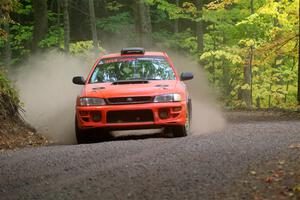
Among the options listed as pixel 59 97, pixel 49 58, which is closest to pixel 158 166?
pixel 59 97

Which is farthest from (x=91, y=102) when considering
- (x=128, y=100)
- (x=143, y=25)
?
(x=143, y=25)

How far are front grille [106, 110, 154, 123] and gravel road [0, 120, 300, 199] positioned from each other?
742 millimetres

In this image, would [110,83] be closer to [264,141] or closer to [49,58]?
[264,141]

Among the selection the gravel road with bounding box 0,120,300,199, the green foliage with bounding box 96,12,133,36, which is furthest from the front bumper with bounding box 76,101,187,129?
the green foliage with bounding box 96,12,133,36

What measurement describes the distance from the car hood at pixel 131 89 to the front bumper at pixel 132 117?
0.23 meters

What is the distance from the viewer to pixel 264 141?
9.47 metres

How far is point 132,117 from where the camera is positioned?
10.8m

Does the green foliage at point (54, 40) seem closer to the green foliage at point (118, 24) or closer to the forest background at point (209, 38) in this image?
the forest background at point (209, 38)

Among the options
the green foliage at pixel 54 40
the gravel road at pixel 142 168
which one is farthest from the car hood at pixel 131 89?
the green foliage at pixel 54 40

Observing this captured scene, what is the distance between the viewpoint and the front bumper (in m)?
10.8

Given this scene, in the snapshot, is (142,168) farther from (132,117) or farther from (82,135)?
(82,135)

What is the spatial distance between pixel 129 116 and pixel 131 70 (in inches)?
66.4

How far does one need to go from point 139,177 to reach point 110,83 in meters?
5.00

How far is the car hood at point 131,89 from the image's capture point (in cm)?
1084
